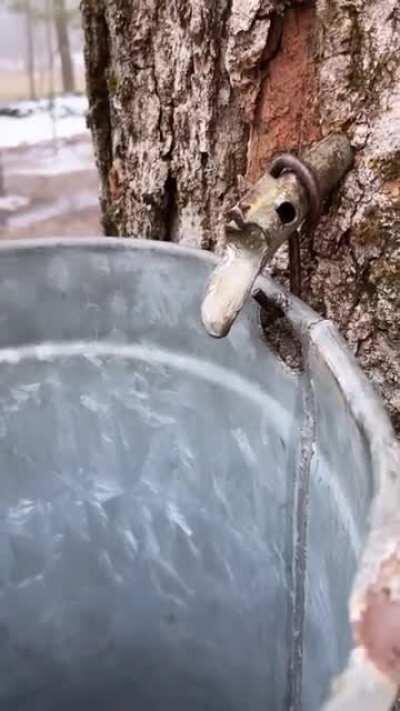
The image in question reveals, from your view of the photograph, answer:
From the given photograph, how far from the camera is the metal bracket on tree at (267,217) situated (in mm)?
495

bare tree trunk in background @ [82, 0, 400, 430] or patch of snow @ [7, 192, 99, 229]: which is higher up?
bare tree trunk in background @ [82, 0, 400, 430]

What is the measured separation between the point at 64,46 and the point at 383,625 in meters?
2.37

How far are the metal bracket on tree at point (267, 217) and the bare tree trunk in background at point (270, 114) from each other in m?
0.03

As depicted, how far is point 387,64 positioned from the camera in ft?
1.94

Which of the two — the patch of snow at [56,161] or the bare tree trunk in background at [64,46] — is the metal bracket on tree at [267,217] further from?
the patch of snow at [56,161]

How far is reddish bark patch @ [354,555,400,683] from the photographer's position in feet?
1.06

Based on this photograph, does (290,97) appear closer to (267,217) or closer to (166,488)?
(267,217)

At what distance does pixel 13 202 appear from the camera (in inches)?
99.7

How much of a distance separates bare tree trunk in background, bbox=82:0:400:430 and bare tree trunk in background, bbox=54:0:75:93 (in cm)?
169

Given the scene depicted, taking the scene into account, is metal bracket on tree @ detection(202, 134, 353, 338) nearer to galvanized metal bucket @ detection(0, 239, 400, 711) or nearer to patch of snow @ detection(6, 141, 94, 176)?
galvanized metal bucket @ detection(0, 239, 400, 711)

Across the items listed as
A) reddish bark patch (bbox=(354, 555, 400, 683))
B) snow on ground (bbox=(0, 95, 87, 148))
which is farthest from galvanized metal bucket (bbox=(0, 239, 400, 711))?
snow on ground (bbox=(0, 95, 87, 148))

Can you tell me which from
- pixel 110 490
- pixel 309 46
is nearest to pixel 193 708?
pixel 110 490

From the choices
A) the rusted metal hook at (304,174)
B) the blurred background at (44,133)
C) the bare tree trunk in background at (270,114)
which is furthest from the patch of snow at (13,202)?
the rusted metal hook at (304,174)

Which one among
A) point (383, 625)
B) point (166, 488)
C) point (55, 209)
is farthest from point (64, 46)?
point (383, 625)
